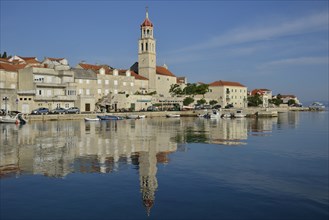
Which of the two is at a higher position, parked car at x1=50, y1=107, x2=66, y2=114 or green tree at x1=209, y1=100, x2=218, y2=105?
green tree at x1=209, y1=100, x2=218, y2=105

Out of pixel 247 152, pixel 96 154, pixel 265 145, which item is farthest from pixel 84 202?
pixel 265 145

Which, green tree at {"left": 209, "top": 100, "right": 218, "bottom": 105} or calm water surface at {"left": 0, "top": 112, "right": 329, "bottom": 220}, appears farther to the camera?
green tree at {"left": 209, "top": 100, "right": 218, "bottom": 105}

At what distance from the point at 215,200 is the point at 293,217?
2679 mm

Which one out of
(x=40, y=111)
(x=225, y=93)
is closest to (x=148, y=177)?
(x=40, y=111)

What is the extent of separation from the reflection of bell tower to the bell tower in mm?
68571

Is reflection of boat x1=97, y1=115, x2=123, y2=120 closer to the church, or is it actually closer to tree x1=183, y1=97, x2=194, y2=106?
the church

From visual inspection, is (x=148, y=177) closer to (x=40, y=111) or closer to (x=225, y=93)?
(x=40, y=111)

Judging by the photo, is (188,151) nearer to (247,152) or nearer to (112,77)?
(247,152)

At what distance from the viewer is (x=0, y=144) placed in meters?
26.9

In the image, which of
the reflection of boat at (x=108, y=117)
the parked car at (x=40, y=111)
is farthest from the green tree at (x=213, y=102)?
the parked car at (x=40, y=111)

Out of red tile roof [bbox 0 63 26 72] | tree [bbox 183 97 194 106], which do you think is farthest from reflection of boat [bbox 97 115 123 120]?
tree [bbox 183 97 194 106]

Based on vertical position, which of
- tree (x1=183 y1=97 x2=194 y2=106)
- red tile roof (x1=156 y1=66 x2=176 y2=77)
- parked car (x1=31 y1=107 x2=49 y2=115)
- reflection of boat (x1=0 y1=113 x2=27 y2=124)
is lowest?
reflection of boat (x1=0 y1=113 x2=27 y2=124)

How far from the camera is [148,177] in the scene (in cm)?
1602

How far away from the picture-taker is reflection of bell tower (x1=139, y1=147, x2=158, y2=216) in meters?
A: 12.7
